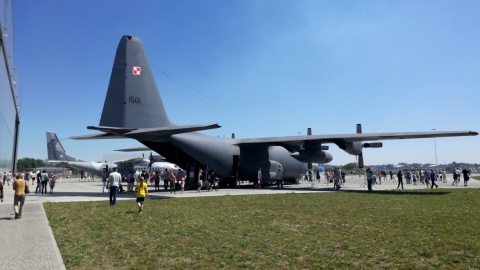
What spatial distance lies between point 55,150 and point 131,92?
39.6 meters

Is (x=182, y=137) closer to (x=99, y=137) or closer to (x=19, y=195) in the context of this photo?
(x=99, y=137)

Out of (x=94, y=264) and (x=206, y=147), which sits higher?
(x=206, y=147)

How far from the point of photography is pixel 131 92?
19797mm

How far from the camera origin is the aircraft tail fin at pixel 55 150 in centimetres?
5253

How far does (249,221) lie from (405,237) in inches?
167

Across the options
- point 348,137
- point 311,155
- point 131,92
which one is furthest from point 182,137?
point 348,137

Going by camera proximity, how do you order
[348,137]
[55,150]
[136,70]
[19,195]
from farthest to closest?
1. [55,150]
2. [348,137]
3. [136,70]
4. [19,195]

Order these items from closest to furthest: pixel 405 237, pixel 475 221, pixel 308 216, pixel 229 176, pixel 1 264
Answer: pixel 1 264 → pixel 405 237 → pixel 475 221 → pixel 308 216 → pixel 229 176

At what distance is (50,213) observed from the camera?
473 inches

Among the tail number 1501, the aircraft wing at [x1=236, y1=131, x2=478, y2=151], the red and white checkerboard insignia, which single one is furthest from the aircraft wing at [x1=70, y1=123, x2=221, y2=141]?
the aircraft wing at [x1=236, y1=131, x2=478, y2=151]

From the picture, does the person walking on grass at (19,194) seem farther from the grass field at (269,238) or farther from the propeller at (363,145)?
the propeller at (363,145)

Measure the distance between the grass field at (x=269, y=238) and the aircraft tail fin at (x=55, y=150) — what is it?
44.6 metres

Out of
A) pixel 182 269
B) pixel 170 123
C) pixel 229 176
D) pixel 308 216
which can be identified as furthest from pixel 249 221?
pixel 229 176

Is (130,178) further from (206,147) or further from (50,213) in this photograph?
(50,213)
